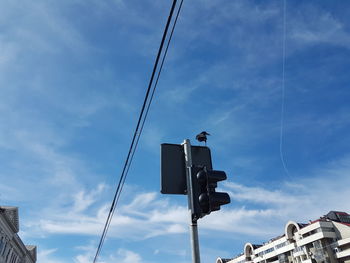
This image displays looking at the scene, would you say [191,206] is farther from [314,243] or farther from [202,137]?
[314,243]

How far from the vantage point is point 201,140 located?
4609mm

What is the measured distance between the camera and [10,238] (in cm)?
4534

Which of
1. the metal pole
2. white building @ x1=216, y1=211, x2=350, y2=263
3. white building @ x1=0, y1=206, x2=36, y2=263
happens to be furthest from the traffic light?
white building @ x1=216, y1=211, x2=350, y2=263

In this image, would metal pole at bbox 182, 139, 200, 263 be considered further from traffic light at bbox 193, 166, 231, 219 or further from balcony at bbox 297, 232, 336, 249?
balcony at bbox 297, 232, 336, 249

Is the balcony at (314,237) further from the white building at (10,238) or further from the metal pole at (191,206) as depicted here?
the metal pole at (191,206)

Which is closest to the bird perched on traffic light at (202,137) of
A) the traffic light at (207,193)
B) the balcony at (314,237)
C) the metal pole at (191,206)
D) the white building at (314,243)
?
the metal pole at (191,206)

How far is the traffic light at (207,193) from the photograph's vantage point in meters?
3.85

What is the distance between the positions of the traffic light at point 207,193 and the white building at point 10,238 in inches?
1735

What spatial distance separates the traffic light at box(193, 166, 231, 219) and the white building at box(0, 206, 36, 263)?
44.1 meters

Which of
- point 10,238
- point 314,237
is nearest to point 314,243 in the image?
point 314,237

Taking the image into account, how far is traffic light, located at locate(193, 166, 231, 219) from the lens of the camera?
3.85 m

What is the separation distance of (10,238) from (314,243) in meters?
52.4

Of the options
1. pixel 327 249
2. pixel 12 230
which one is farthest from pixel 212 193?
pixel 327 249

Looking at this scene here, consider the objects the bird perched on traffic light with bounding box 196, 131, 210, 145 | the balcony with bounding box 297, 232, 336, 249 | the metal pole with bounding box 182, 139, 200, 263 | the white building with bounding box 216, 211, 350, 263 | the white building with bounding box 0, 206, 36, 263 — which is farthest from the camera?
the balcony with bounding box 297, 232, 336, 249
